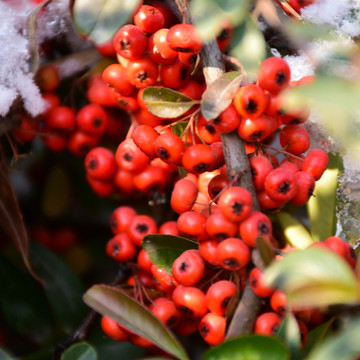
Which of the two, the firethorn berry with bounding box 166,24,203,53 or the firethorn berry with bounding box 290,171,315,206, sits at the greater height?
the firethorn berry with bounding box 166,24,203,53

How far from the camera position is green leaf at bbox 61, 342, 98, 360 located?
0.72 m

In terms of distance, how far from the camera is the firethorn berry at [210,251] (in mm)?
732

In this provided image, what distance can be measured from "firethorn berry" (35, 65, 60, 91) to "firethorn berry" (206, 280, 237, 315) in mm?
551

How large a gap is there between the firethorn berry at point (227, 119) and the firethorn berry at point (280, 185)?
0.09 metres

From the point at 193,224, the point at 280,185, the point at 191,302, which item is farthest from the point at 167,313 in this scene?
the point at 280,185

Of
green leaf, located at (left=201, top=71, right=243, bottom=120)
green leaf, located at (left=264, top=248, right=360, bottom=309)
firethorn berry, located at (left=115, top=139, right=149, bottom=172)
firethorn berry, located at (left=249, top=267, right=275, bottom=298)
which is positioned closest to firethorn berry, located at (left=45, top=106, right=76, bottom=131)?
firethorn berry, located at (left=115, top=139, right=149, bottom=172)

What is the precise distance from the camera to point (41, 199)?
1403mm

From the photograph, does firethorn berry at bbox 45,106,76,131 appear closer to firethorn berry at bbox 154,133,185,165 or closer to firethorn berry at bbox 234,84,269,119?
firethorn berry at bbox 154,133,185,165

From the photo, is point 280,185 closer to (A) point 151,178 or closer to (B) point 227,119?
(B) point 227,119

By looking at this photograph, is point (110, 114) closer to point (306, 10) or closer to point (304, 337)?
point (306, 10)

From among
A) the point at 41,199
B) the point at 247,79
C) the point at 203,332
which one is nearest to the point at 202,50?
the point at 247,79

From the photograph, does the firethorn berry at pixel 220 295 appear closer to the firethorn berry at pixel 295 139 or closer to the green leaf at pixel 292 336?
the green leaf at pixel 292 336

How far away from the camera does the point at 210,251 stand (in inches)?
28.9

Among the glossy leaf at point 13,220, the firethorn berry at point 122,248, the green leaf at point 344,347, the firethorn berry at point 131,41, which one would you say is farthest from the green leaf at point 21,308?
the green leaf at point 344,347
